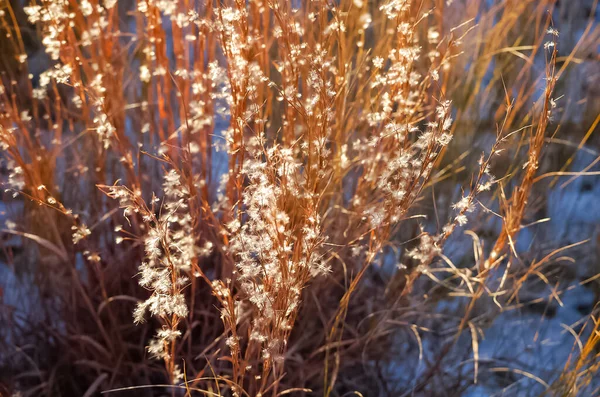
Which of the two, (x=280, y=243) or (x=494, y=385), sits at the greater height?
(x=280, y=243)

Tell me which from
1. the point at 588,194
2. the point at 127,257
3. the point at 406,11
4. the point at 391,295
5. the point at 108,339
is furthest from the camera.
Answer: the point at 588,194

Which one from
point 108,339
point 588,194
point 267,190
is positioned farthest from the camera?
point 588,194

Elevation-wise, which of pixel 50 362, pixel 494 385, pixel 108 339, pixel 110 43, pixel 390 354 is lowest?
pixel 494 385

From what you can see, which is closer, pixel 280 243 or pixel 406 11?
pixel 280 243

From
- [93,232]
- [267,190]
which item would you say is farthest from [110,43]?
[267,190]

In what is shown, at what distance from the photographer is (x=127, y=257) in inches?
56.1

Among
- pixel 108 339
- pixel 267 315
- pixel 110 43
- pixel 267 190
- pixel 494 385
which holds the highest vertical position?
pixel 110 43

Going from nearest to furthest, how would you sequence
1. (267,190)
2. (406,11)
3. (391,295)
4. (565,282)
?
1. (267,190)
2. (406,11)
3. (391,295)
4. (565,282)

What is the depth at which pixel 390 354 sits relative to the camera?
4.91 feet

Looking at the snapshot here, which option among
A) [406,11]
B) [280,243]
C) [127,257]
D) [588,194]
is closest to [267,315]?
[280,243]

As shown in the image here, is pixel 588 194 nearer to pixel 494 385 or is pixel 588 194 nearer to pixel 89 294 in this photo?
pixel 494 385

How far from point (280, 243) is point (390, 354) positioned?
775 mm

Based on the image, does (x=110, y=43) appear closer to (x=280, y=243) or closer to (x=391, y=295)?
(x=280, y=243)

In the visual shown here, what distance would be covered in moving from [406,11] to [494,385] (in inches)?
39.0
